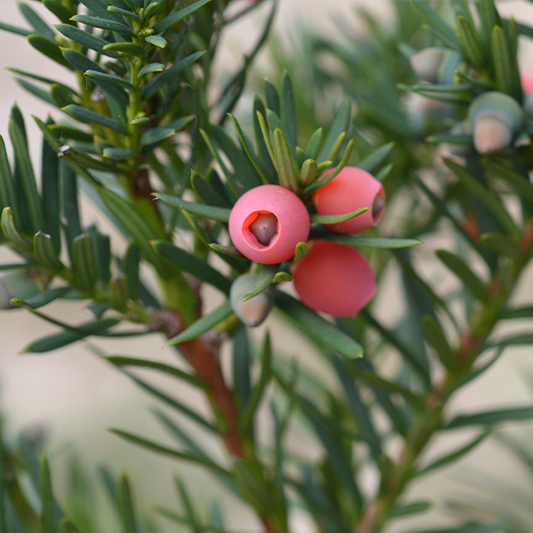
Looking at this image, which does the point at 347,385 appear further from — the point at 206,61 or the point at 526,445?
the point at 526,445

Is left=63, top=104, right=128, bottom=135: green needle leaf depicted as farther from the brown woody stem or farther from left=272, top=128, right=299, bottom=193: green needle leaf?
the brown woody stem

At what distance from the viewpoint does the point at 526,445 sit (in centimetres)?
58

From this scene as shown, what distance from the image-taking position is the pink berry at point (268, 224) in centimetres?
19

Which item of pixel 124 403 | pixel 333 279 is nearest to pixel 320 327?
pixel 333 279

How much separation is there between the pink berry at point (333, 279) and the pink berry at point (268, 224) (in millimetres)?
21

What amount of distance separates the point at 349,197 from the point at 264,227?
0.13ft

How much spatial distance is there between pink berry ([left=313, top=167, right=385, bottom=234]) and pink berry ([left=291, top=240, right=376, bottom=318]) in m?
0.01

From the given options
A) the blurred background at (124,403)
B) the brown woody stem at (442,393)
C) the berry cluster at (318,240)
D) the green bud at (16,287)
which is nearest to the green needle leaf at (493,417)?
the brown woody stem at (442,393)

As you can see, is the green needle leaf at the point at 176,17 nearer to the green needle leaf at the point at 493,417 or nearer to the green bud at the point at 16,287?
the green bud at the point at 16,287

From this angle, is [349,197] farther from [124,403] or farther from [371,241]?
[124,403]

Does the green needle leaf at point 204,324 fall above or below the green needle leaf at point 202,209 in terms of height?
below

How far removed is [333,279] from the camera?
8.3 inches

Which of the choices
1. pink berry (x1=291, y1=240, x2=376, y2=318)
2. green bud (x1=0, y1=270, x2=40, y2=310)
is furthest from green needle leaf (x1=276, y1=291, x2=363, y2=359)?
green bud (x1=0, y1=270, x2=40, y2=310)

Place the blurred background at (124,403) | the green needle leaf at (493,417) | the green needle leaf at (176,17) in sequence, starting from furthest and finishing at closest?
the blurred background at (124,403) → the green needle leaf at (493,417) → the green needle leaf at (176,17)
